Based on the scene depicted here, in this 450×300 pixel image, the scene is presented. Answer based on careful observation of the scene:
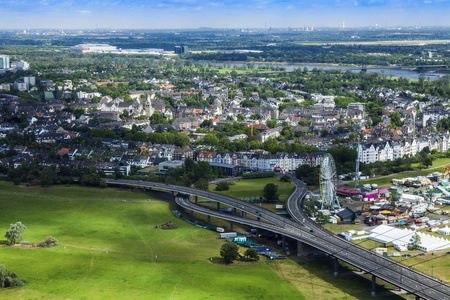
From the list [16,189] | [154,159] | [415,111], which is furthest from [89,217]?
[415,111]

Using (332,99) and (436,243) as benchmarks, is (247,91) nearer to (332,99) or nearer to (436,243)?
(332,99)

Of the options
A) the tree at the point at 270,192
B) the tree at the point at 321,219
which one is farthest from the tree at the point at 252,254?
the tree at the point at 270,192

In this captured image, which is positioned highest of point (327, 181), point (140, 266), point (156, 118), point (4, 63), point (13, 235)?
point (4, 63)

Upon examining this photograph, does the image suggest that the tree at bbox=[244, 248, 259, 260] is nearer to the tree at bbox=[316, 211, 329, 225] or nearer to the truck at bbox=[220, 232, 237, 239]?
the truck at bbox=[220, 232, 237, 239]

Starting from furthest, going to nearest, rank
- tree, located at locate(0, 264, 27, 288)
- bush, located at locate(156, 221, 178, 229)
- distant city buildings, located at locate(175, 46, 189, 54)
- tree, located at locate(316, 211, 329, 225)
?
distant city buildings, located at locate(175, 46, 189, 54)
bush, located at locate(156, 221, 178, 229)
tree, located at locate(316, 211, 329, 225)
tree, located at locate(0, 264, 27, 288)

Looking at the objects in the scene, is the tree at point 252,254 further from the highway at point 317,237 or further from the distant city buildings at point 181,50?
the distant city buildings at point 181,50

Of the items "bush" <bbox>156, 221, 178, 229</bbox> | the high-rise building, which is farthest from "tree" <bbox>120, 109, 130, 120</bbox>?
the high-rise building

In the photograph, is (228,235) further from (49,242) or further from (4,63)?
(4,63)

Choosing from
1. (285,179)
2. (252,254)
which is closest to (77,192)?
(285,179)
